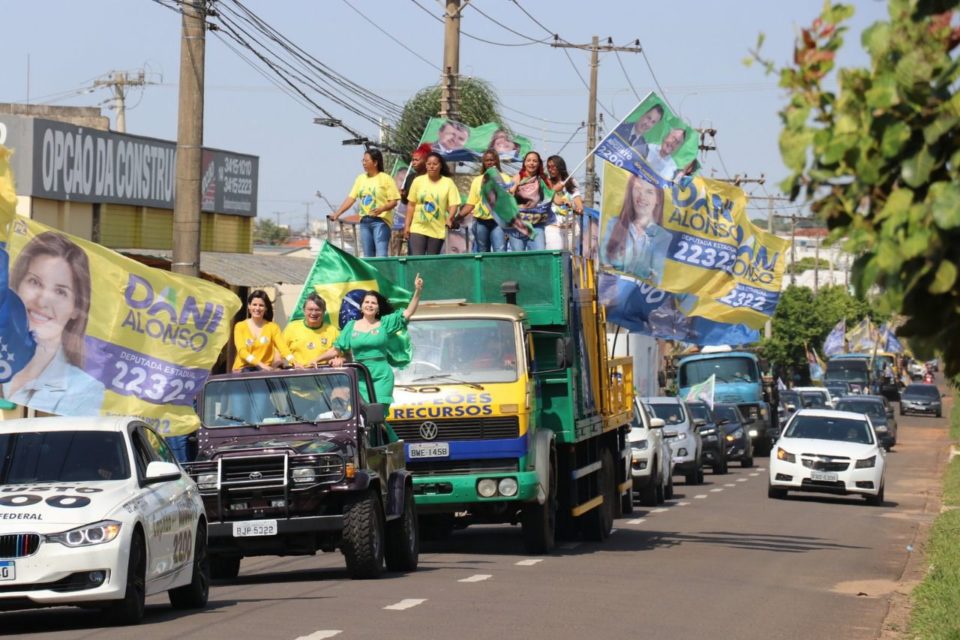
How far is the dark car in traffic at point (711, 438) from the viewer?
38812 mm

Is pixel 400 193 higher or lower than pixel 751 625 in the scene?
higher

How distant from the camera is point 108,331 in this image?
1686cm

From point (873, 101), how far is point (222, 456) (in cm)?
1015

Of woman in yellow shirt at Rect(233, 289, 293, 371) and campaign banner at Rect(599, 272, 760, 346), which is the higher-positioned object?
campaign banner at Rect(599, 272, 760, 346)

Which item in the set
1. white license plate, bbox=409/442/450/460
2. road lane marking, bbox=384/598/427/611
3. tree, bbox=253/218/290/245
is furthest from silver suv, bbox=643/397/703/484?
tree, bbox=253/218/290/245

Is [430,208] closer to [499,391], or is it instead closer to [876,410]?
[499,391]

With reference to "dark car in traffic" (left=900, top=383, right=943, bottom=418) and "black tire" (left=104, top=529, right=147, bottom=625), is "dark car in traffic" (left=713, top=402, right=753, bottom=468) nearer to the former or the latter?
"black tire" (left=104, top=529, right=147, bottom=625)

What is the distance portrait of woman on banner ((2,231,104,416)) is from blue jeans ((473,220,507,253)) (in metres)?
4.59

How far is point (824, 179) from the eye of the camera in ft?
16.8

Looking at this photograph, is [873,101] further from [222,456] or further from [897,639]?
[222,456]

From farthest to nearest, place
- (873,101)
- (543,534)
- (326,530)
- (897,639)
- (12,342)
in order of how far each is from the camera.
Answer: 1. (543,534)
2. (12,342)
3. (326,530)
4. (897,639)
5. (873,101)

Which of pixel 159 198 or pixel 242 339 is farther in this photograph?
pixel 159 198

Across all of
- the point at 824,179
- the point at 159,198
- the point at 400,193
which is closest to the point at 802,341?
the point at 159,198

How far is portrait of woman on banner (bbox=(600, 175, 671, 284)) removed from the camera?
1001 inches
